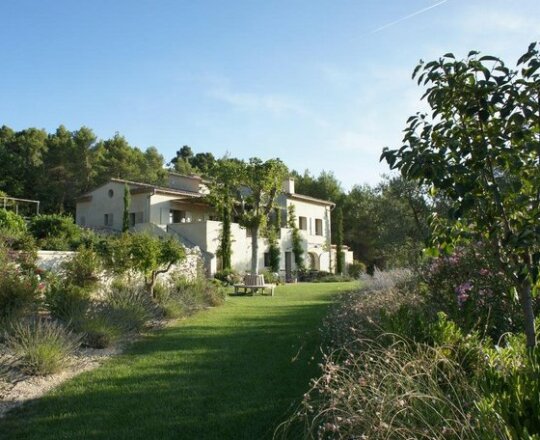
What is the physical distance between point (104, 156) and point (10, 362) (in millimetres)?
42576

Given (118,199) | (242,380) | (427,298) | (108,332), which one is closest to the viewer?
(242,380)

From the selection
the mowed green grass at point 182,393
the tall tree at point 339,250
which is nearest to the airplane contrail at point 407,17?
the mowed green grass at point 182,393

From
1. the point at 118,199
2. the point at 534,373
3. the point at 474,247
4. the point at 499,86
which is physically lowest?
the point at 534,373

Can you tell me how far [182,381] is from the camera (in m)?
6.32

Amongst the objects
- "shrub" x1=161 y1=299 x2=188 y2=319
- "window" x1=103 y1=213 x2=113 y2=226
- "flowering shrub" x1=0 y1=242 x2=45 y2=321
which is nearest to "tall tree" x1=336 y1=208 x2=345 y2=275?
"window" x1=103 y1=213 x2=113 y2=226

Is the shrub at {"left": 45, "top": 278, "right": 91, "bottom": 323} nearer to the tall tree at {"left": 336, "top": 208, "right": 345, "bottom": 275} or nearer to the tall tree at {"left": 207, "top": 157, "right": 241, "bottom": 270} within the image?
the tall tree at {"left": 207, "top": 157, "right": 241, "bottom": 270}

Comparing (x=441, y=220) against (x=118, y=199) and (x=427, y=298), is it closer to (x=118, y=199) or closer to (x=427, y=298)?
(x=427, y=298)

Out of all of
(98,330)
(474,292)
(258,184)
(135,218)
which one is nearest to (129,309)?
(98,330)

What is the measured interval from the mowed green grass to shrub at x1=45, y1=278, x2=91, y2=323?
4.69 feet

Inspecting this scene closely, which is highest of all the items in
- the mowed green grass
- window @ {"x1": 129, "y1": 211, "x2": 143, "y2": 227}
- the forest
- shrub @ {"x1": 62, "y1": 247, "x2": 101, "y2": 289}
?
A: the forest

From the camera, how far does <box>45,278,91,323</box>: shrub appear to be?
9.38 metres

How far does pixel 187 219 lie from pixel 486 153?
32.5m

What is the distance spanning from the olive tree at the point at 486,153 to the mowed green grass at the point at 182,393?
2.13 metres

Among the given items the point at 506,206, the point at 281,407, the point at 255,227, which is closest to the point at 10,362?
the point at 281,407
